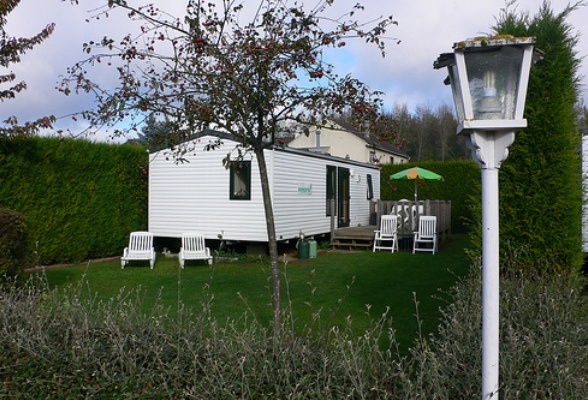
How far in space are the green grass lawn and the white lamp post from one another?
2.43 metres

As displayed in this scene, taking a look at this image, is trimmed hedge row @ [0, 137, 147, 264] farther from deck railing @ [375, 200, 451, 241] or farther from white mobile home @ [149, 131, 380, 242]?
deck railing @ [375, 200, 451, 241]

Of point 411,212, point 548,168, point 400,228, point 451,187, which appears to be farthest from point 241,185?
point 451,187

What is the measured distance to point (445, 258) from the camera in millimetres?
11992

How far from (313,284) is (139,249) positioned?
15.2 feet

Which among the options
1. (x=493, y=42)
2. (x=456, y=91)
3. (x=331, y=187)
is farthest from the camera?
(x=331, y=187)

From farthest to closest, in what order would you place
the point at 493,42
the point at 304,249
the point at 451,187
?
the point at 451,187, the point at 304,249, the point at 493,42

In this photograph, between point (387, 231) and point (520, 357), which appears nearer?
point (520, 357)

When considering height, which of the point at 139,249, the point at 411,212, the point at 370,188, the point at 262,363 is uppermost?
the point at 370,188

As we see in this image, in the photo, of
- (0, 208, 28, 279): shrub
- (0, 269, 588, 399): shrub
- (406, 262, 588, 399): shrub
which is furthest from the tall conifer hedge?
(0, 208, 28, 279): shrub

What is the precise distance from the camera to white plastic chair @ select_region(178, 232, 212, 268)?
10.7m

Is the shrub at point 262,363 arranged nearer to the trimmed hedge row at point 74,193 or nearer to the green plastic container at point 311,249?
the trimmed hedge row at point 74,193

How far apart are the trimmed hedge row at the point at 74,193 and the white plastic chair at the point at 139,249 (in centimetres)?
137

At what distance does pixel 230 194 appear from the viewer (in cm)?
1243

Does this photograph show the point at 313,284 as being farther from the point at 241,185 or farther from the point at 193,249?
the point at 241,185
